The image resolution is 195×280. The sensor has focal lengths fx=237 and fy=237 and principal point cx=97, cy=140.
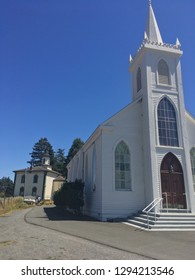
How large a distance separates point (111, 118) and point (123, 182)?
15.5 ft

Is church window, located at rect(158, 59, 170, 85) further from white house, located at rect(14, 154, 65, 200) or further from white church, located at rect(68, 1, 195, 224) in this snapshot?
white house, located at rect(14, 154, 65, 200)

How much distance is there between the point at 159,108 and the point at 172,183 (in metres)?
5.61

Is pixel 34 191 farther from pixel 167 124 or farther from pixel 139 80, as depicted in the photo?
pixel 167 124

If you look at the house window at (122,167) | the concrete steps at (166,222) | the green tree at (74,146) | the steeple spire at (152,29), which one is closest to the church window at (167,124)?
the house window at (122,167)

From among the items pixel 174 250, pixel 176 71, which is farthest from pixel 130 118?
pixel 174 250

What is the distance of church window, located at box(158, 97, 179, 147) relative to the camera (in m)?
17.2

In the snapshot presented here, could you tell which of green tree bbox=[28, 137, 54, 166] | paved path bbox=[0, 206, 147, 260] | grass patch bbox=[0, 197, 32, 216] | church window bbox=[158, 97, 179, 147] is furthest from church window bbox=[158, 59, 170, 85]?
green tree bbox=[28, 137, 54, 166]

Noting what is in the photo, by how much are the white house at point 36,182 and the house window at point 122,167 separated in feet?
132

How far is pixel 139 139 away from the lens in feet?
58.5

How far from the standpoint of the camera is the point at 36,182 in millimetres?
56500

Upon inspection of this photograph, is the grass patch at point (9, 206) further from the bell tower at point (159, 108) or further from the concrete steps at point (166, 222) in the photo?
the bell tower at point (159, 108)

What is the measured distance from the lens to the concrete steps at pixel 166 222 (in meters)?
12.3

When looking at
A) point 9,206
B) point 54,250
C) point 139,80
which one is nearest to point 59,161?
point 9,206
